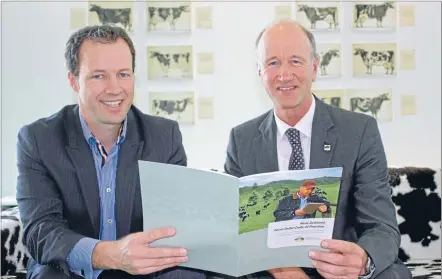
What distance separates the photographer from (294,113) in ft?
6.33

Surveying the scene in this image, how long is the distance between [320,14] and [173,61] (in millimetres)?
789

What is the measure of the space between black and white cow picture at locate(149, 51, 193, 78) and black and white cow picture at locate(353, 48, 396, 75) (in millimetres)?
861

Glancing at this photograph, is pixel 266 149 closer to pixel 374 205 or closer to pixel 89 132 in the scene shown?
pixel 374 205

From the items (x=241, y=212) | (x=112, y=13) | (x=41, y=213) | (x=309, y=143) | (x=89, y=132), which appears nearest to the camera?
(x=241, y=212)

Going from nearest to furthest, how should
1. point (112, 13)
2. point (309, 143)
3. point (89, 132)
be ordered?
point (89, 132)
point (309, 143)
point (112, 13)

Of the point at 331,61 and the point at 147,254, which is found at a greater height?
the point at 331,61

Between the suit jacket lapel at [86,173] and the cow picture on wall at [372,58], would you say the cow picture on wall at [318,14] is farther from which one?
the suit jacket lapel at [86,173]

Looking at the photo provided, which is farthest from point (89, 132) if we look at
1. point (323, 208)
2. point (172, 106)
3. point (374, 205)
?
point (172, 106)

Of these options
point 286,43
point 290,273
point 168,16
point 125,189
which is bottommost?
point 290,273

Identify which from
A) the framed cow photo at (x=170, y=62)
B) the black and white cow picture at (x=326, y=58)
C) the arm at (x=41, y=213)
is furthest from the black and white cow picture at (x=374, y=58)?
the arm at (x=41, y=213)

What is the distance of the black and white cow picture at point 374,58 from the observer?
9.56ft

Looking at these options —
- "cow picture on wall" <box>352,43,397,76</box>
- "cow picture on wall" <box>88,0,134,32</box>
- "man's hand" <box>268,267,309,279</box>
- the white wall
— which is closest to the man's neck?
"man's hand" <box>268,267,309,279</box>

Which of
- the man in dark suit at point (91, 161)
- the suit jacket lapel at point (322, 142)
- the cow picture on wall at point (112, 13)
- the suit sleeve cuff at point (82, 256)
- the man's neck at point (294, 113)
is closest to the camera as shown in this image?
the suit sleeve cuff at point (82, 256)

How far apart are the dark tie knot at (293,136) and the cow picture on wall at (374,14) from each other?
4.06ft
